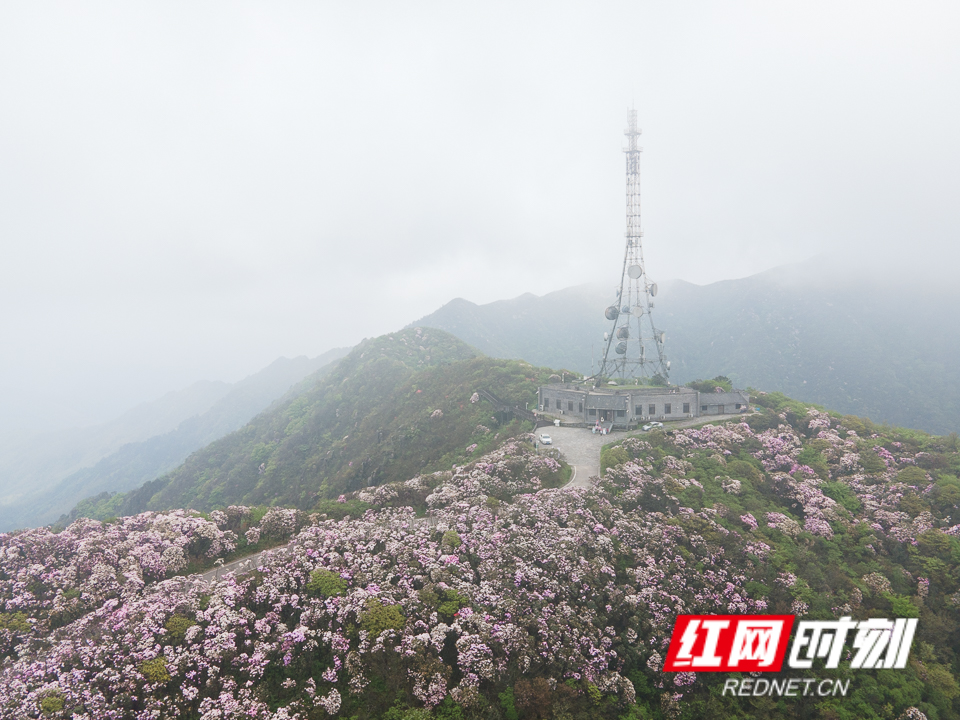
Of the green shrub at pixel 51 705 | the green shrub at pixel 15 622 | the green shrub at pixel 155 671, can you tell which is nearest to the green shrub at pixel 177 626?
the green shrub at pixel 155 671

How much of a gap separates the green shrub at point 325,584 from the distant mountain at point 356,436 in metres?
23.1

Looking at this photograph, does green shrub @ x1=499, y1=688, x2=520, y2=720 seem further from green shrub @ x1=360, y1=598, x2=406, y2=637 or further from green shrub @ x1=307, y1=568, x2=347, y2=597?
green shrub @ x1=307, y1=568, x2=347, y2=597

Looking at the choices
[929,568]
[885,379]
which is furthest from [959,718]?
[885,379]

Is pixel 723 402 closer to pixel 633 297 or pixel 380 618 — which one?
pixel 633 297

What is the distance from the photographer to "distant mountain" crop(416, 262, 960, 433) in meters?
109

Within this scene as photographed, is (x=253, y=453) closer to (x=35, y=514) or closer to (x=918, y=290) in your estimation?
(x=35, y=514)

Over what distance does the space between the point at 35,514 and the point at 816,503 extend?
9205 inches

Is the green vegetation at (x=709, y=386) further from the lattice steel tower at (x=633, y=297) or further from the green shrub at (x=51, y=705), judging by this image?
the green shrub at (x=51, y=705)

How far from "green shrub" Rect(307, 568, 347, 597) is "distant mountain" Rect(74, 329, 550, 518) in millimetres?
23085

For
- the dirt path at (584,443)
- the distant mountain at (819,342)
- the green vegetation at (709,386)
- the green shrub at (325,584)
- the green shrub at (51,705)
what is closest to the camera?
the green shrub at (51,705)

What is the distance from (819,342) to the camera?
13800 centimetres

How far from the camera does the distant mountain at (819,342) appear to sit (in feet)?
357

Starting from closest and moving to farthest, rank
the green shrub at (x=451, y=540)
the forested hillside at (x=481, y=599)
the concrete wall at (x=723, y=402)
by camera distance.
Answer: the forested hillside at (x=481, y=599) → the green shrub at (x=451, y=540) → the concrete wall at (x=723, y=402)

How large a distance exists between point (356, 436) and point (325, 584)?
166 ft
